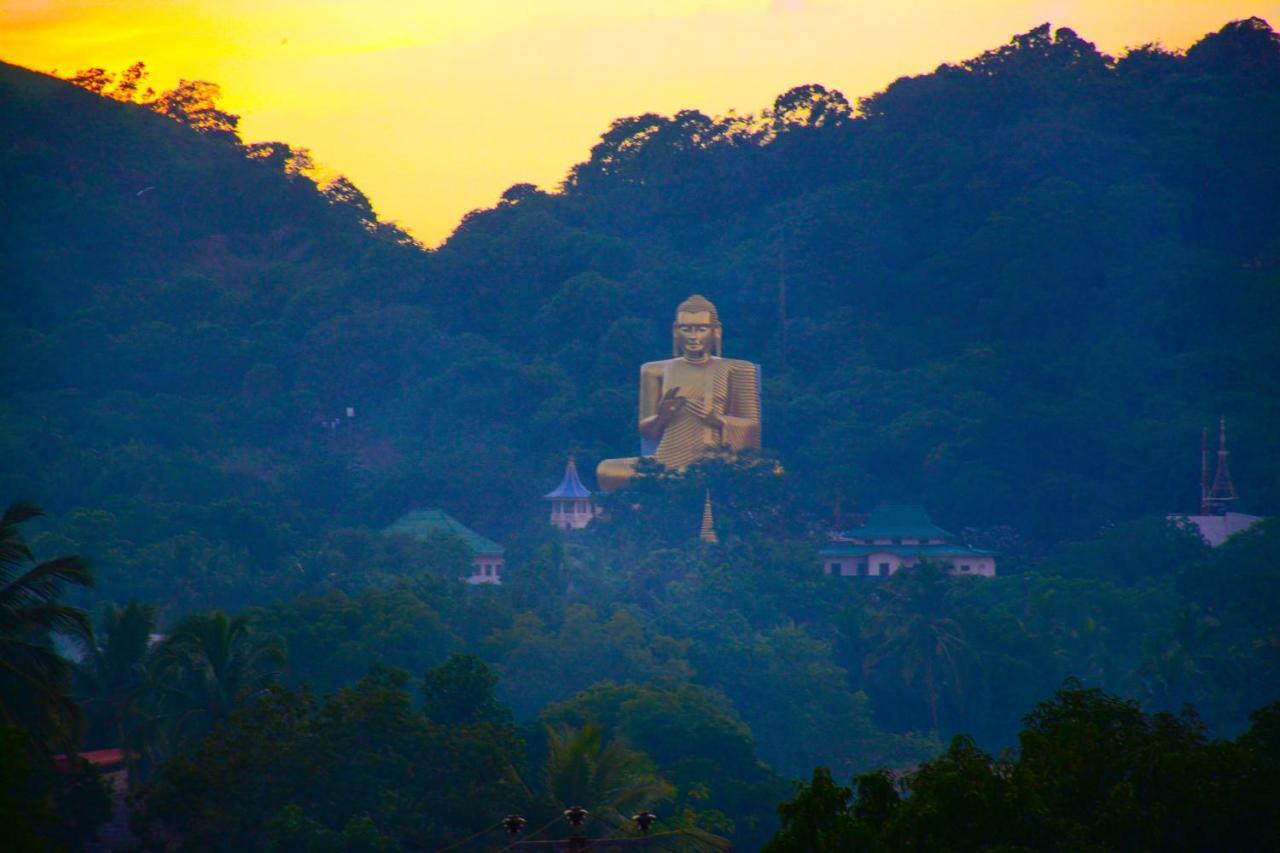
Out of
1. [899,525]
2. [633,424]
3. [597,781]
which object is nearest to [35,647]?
[597,781]

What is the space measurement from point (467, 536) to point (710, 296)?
13383 mm

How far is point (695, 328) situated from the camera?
5541 centimetres

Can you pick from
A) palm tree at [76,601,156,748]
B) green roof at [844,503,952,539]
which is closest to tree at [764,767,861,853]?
palm tree at [76,601,156,748]

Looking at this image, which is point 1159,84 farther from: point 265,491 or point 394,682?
point 394,682

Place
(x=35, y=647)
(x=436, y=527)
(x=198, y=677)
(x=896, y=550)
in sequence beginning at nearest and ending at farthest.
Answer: (x=35, y=647), (x=198, y=677), (x=436, y=527), (x=896, y=550)

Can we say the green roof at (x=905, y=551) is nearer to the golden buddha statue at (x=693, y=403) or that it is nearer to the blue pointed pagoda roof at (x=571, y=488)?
the golden buddha statue at (x=693, y=403)

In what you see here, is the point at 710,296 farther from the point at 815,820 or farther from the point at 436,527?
the point at 815,820

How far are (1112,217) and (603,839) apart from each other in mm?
35515

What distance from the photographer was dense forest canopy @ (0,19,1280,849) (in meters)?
35.7

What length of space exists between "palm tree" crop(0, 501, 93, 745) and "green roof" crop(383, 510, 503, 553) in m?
22.7

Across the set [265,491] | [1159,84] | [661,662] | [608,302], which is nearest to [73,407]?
[265,491]

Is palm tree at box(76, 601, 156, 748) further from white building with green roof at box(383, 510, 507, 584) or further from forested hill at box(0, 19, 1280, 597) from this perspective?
white building with green roof at box(383, 510, 507, 584)

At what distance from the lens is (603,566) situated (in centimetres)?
5059

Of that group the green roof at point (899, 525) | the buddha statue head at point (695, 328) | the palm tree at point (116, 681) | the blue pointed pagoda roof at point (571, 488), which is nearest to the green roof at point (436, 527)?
the blue pointed pagoda roof at point (571, 488)
